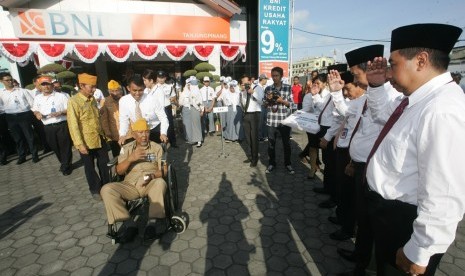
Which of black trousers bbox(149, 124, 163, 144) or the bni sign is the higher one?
the bni sign

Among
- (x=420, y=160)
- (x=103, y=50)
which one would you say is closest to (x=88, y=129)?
(x=420, y=160)

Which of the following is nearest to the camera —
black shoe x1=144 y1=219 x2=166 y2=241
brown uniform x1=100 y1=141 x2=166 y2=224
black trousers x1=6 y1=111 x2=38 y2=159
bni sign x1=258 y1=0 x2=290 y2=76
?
brown uniform x1=100 y1=141 x2=166 y2=224

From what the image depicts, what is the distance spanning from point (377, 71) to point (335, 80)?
82cm

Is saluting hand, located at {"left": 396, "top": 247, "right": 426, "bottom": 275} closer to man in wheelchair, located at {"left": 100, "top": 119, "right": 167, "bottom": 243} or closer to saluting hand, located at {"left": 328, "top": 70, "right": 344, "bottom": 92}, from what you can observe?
saluting hand, located at {"left": 328, "top": 70, "right": 344, "bottom": 92}

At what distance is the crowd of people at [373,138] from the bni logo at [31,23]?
5.47 meters

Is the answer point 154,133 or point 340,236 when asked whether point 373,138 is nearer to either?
point 340,236

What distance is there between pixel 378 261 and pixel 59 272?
3.28 metres

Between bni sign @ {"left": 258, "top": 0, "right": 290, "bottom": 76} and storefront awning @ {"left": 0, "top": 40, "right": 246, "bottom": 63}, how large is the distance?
108 cm

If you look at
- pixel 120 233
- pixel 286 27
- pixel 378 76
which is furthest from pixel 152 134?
pixel 286 27

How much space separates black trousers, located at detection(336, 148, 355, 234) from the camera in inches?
122

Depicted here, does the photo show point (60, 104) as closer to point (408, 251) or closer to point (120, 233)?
point (120, 233)

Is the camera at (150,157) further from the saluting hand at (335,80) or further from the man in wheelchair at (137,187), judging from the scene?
the saluting hand at (335,80)

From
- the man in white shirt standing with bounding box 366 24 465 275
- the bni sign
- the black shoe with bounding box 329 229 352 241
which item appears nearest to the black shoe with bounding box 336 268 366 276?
the black shoe with bounding box 329 229 352 241

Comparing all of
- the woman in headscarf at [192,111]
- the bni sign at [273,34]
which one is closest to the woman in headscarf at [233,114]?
the woman in headscarf at [192,111]
